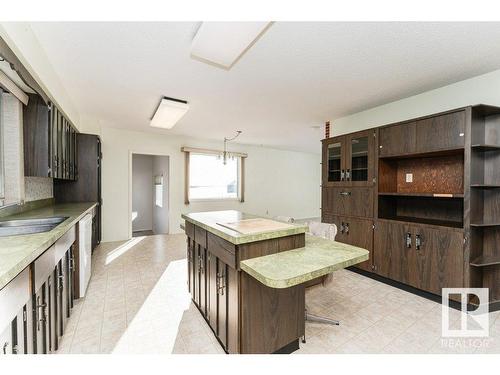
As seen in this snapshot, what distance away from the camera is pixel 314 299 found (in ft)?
7.92

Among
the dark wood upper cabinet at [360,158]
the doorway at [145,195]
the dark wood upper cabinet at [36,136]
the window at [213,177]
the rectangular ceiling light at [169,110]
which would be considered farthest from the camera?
the doorway at [145,195]

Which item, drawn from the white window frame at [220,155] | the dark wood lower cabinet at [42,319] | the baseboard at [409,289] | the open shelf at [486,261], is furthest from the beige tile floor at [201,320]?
the white window frame at [220,155]

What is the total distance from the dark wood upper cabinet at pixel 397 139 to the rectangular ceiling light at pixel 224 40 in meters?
2.07

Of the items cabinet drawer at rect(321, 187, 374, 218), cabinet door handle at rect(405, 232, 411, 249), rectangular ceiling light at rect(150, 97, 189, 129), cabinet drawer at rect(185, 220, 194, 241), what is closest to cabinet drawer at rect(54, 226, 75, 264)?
cabinet drawer at rect(185, 220, 194, 241)

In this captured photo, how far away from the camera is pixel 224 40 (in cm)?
164

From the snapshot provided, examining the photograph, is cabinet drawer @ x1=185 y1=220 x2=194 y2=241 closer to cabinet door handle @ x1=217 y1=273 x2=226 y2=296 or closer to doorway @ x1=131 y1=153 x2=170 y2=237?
cabinet door handle @ x1=217 y1=273 x2=226 y2=296

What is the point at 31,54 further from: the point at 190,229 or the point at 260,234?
the point at 260,234

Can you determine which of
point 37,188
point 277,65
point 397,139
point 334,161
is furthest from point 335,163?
point 37,188

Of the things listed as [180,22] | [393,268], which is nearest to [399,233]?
[393,268]

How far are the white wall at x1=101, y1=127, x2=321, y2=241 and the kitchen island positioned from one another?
3950 mm

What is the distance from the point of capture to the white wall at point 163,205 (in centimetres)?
557

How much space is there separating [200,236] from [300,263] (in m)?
1.02

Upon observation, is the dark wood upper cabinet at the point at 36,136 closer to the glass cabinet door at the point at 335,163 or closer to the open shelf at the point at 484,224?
the glass cabinet door at the point at 335,163

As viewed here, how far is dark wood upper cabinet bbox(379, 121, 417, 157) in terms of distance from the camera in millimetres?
2545
